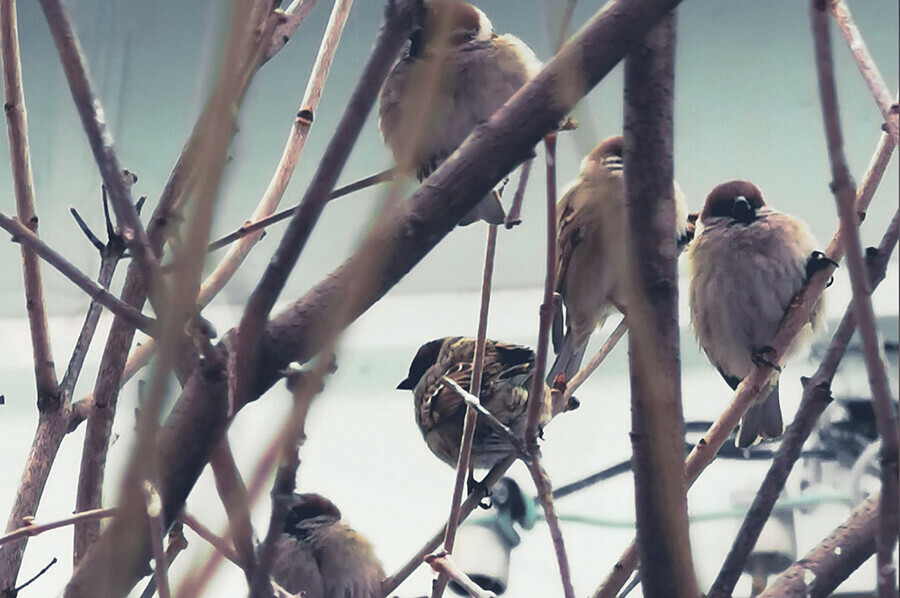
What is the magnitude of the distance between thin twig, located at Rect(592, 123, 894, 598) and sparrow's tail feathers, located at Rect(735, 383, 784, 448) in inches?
11.6

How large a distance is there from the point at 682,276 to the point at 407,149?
1.41 m

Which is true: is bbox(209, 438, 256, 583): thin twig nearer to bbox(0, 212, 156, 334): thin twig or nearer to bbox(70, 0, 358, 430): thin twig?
bbox(0, 212, 156, 334): thin twig

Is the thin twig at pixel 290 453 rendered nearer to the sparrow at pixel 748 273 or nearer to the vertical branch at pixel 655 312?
the vertical branch at pixel 655 312

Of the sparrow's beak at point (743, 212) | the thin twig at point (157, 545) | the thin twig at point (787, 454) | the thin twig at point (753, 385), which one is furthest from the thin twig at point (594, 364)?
the thin twig at point (157, 545)

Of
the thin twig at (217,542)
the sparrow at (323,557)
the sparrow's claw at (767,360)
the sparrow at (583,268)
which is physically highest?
the sparrow at (583,268)

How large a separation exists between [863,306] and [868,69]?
0.34 m

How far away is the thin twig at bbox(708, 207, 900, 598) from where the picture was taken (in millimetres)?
594

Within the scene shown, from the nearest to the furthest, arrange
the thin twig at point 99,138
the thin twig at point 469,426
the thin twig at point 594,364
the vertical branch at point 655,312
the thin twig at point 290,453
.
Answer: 1. the thin twig at point 290,453
2. the thin twig at point 99,138
3. the vertical branch at point 655,312
4. the thin twig at point 469,426
5. the thin twig at point 594,364

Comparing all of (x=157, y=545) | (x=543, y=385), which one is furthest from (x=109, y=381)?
(x=157, y=545)

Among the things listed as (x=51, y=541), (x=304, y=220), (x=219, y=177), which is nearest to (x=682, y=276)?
(x=51, y=541)

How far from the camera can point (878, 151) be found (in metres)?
0.90

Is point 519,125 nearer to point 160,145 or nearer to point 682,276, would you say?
point 160,145

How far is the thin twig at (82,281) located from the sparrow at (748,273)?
114cm

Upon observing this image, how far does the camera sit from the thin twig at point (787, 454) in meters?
0.59
